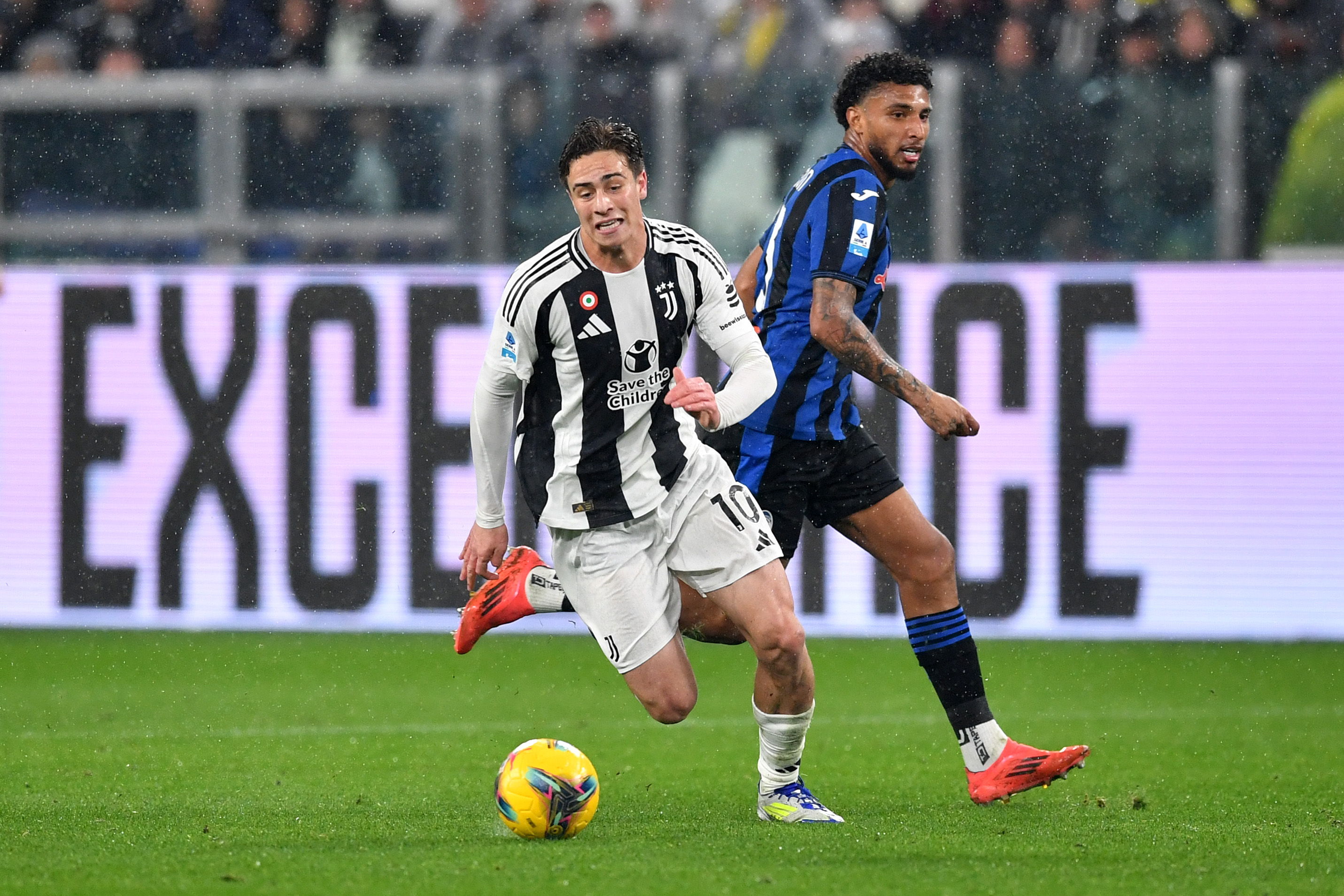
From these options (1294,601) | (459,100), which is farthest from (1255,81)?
(459,100)

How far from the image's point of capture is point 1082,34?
1008 centimetres

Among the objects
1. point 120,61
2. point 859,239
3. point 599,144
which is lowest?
point 859,239

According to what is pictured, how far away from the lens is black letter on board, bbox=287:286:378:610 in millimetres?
9359

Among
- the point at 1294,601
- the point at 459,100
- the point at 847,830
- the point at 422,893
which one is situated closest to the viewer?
the point at 422,893

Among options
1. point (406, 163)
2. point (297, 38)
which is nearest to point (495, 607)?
point (406, 163)

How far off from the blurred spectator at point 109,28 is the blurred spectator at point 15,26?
20 cm

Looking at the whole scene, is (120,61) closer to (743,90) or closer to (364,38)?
(364,38)

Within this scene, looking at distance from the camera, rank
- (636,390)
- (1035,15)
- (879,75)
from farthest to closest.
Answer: (1035,15) → (879,75) → (636,390)

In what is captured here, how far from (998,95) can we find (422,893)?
633 centimetres

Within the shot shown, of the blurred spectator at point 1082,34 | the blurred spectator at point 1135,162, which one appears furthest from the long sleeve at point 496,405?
the blurred spectator at point 1082,34

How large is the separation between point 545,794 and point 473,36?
21.2 feet

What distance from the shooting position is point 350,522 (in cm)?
935

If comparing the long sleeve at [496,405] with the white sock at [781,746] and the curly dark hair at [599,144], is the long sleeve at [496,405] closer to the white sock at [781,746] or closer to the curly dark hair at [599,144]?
the curly dark hair at [599,144]

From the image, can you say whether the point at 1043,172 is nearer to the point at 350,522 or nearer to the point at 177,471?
the point at 350,522
